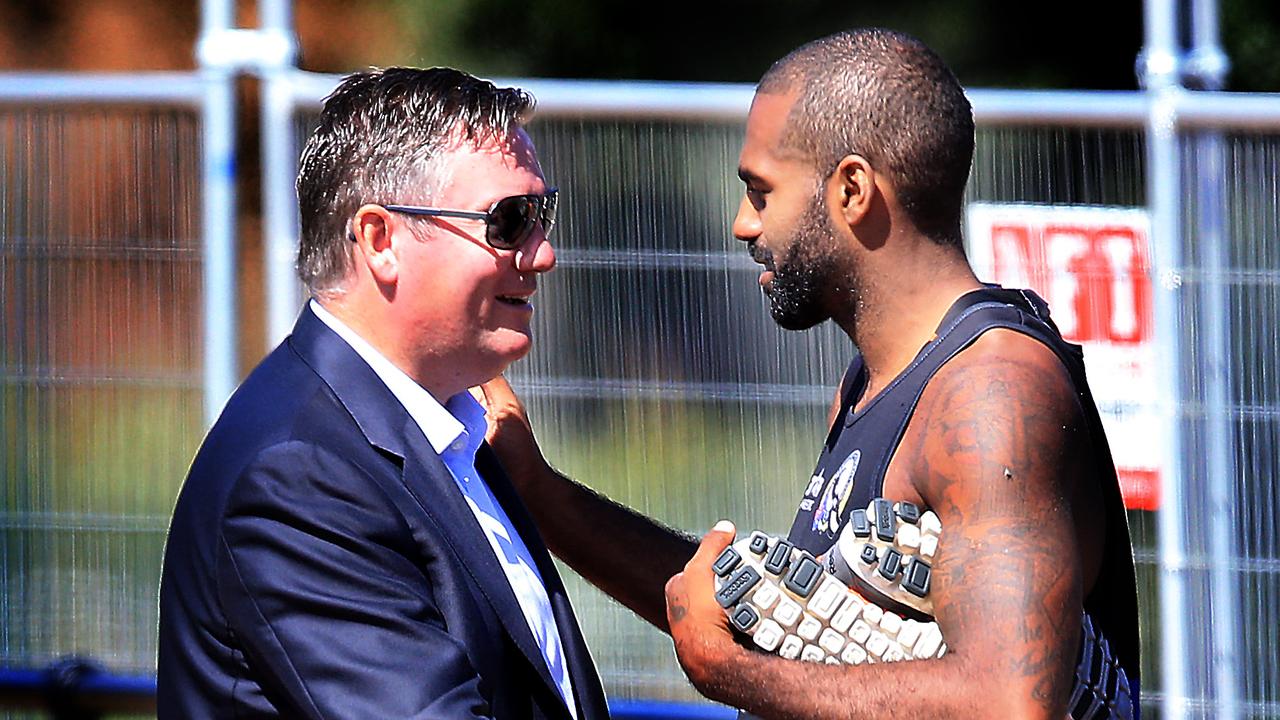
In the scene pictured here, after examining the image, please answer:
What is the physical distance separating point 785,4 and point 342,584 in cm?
1016

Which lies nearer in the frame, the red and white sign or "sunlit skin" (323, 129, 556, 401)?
"sunlit skin" (323, 129, 556, 401)

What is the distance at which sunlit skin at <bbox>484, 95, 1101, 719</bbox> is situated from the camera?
7.66ft

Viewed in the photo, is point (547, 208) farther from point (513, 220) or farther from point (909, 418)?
point (909, 418)

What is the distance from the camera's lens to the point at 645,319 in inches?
174

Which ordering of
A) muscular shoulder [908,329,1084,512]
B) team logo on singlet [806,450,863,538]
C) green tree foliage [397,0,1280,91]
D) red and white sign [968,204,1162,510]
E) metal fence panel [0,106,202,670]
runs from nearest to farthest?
muscular shoulder [908,329,1084,512] < team logo on singlet [806,450,863,538] < red and white sign [968,204,1162,510] < metal fence panel [0,106,202,670] < green tree foliage [397,0,1280,91]

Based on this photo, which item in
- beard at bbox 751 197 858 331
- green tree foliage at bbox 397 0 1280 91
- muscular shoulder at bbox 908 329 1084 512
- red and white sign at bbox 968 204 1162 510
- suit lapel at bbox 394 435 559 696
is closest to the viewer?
muscular shoulder at bbox 908 329 1084 512

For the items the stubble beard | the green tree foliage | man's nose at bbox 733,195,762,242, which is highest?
the green tree foliage

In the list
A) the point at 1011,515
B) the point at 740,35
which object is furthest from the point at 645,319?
the point at 740,35

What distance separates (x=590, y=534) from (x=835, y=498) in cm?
75

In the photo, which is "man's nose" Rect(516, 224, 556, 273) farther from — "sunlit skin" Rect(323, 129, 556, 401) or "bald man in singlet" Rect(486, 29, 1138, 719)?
"bald man in singlet" Rect(486, 29, 1138, 719)

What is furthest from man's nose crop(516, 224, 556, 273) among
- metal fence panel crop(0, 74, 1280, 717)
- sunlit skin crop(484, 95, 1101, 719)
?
metal fence panel crop(0, 74, 1280, 717)

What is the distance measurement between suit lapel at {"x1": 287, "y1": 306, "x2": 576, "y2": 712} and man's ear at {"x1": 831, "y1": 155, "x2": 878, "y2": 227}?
0.79m

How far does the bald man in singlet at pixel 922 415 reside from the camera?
235 cm

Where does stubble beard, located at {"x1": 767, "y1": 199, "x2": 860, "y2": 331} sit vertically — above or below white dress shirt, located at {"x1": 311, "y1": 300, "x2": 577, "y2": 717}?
above
